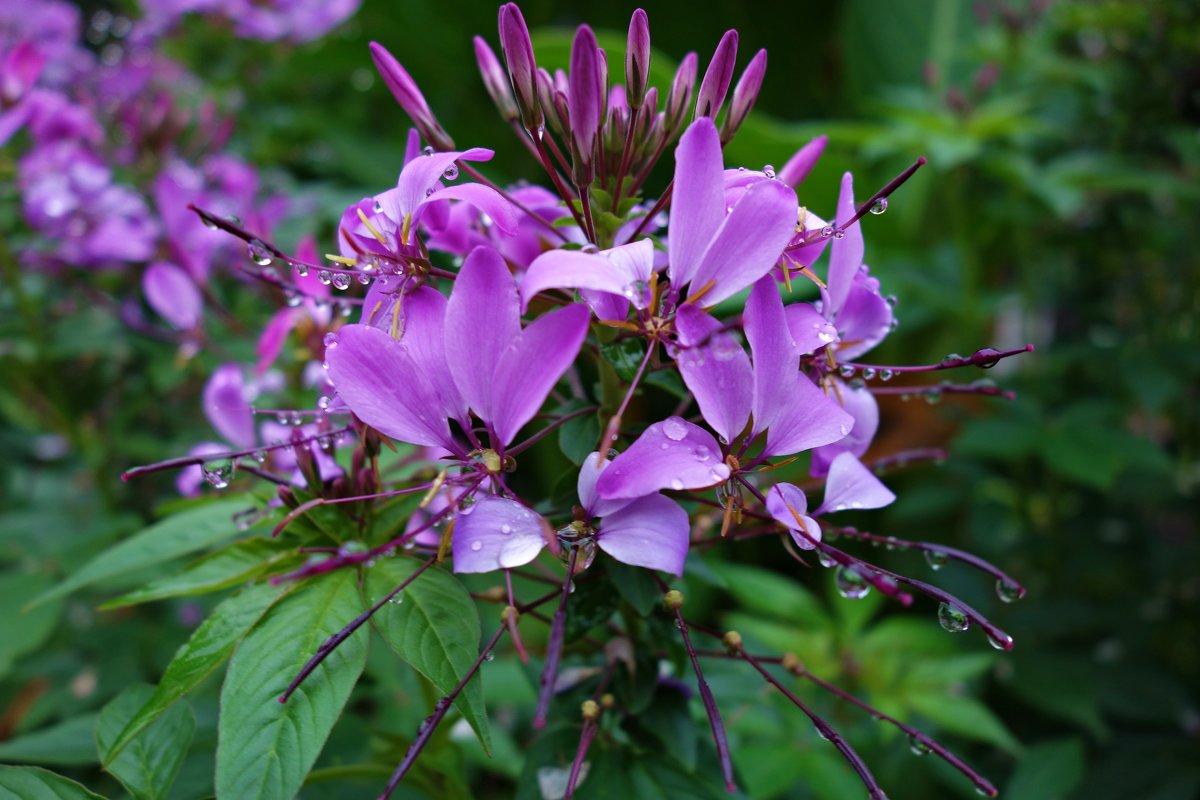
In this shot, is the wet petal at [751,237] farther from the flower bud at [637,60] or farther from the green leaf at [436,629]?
the green leaf at [436,629]

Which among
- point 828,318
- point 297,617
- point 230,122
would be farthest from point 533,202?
point 230,122

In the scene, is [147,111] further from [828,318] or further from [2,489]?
[828,318]

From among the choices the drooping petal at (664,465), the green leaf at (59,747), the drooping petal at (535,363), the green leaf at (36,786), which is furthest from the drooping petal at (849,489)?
the green leaf at (59,747)

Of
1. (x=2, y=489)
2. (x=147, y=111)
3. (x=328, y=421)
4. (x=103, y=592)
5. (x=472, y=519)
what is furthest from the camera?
(x=2, y=489)

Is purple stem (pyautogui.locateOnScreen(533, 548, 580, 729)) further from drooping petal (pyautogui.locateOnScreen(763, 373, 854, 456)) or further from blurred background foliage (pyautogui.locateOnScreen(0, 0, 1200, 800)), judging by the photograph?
blurred background foliage (pyautogui.locateOnScreen(0, 0, 1200, 800))

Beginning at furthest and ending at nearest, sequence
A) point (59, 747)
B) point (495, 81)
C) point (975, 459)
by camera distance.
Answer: point (975, 459), point (59, 747), point (495, 81)

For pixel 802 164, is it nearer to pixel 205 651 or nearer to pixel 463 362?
pixel 463 362

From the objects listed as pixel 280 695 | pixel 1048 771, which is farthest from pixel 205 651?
pixel 1048 771
